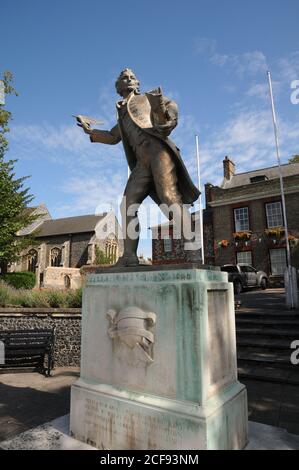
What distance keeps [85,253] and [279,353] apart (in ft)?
118

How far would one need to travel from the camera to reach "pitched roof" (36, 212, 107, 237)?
140 feet

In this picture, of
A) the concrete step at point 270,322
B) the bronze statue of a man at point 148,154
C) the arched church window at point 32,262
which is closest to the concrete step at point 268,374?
the concrete step at point 270,322

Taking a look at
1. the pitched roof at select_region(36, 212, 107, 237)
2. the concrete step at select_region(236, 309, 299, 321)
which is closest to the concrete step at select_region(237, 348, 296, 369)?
the concrete step at select_region(236, 309, 299, 321)

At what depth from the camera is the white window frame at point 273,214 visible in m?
21.8

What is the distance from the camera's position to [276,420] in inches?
154

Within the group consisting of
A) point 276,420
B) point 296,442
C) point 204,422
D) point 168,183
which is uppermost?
point 168,183

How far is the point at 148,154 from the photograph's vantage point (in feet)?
11.5

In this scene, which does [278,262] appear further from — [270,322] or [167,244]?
[270,322]

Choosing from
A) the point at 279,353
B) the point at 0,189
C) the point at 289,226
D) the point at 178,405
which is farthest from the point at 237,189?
the point at 178,405

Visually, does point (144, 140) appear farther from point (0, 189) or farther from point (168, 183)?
point (0, 189)

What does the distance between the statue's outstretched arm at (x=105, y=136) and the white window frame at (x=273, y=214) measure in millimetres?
20070

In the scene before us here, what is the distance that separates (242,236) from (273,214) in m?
2.66

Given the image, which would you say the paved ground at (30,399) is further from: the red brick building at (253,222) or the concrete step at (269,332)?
the red brick building at (253,222)

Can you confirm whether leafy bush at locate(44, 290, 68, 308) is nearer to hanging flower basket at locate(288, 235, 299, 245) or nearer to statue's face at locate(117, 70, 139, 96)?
statue's face at locate(117, 70, 139, 96)
